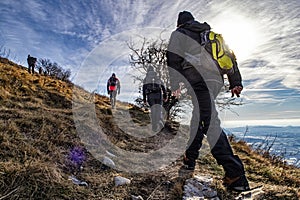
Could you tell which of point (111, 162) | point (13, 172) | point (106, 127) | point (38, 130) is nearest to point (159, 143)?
point (106, 127)

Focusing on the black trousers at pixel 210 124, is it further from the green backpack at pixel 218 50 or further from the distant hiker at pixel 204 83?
the green backpack at pixel 218 50

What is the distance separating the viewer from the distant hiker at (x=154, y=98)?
8.02m

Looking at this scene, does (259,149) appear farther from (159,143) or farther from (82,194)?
(82,194)

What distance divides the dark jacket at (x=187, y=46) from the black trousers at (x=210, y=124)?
0.64 feet

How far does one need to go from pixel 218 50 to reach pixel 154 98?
5.21 meters

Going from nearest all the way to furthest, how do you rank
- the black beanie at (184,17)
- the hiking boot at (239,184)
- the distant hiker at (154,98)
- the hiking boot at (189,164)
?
1. the hiking boot at (239,184)
2. the black beanie at (184,17)
3. the hiking boot at (189,164)
4. the distant hiker at (154,98)

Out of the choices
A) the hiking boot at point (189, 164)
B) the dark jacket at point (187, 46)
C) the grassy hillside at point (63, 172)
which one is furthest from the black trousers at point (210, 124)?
the hiking boot at point (189, 164)

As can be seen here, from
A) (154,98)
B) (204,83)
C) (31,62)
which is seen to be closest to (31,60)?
(31,62)

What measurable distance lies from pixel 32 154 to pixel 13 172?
64 cm

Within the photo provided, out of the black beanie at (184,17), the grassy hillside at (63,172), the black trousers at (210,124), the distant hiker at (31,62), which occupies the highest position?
the distant hiker at (31,62)

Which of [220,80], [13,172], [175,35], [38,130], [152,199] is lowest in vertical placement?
[152,199]

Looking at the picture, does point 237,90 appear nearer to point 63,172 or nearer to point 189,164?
point 189,164

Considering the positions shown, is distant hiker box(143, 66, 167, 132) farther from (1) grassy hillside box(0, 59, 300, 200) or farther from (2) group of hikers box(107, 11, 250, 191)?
(2) group of hikers box(107, 11, 250, 191)

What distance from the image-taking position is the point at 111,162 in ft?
12.5
